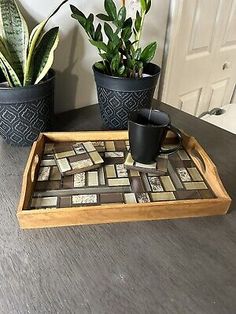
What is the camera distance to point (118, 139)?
692mm

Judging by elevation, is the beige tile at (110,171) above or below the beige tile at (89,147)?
below

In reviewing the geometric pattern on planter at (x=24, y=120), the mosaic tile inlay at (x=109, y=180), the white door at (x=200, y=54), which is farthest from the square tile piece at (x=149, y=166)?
the white door at (x=200, y=54)

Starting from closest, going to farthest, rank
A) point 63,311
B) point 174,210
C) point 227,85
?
point 63,311 → point 174,210 → point 227,85

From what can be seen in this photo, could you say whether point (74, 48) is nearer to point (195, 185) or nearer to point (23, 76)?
point (23, 76)

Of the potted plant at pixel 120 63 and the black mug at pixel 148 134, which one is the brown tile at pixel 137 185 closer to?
the black mug at pixel 148 134

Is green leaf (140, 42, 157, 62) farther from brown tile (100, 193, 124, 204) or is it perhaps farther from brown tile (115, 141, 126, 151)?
brown tile (100, 193, 124, 204)

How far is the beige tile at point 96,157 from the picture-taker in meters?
0.57

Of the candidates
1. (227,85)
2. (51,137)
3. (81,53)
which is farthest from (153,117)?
(227,85)

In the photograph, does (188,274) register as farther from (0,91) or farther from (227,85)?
(227,85)

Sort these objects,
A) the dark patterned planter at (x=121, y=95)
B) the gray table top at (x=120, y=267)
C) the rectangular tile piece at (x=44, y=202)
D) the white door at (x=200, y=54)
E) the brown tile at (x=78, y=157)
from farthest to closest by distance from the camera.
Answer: the white door at (x=200, y=54), the dark patterned planter at (x=121, y=95), the brown tile at (x=78, y=157), the rectangular tile piece at (x=44, y=202), the gray table top at (x=120, y=267)

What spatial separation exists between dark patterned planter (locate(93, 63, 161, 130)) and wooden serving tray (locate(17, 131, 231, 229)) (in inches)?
6.2

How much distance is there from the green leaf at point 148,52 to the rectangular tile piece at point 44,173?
0.37 m

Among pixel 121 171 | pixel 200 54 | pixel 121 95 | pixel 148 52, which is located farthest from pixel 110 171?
pixel 200 54

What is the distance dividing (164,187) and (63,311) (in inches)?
10.8
